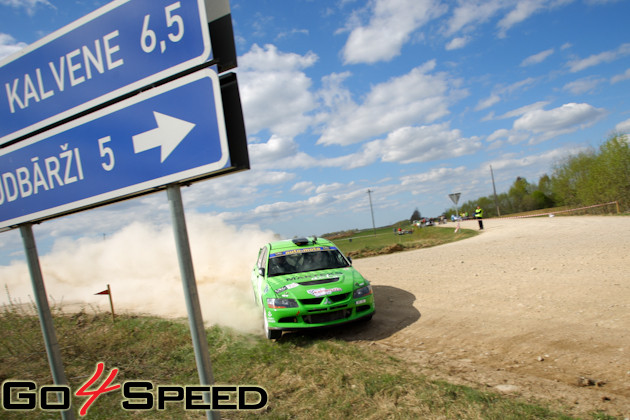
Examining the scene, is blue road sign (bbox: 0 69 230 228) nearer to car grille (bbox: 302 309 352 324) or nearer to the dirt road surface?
the dirt road surface

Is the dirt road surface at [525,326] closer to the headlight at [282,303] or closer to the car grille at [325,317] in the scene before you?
the car grille at [325,317]

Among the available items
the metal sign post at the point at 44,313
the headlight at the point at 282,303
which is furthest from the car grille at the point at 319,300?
the metal sign post at the point at 44,313

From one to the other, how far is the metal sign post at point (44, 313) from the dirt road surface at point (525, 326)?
152 inches

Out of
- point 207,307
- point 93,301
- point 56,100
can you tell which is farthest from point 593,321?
point 93,301

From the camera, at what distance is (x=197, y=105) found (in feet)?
7.45

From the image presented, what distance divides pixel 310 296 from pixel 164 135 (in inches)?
204

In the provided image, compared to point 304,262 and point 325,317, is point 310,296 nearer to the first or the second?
point 325,317

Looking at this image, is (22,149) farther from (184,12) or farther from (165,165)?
(184,12)

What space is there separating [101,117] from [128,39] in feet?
1.85

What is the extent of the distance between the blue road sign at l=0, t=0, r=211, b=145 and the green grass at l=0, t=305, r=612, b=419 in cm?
339

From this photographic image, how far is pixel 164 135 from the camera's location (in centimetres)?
239

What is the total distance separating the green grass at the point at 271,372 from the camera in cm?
389

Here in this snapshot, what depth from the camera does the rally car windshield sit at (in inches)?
331

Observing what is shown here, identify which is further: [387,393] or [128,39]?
[387,393]
